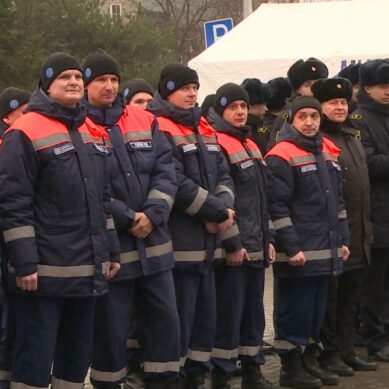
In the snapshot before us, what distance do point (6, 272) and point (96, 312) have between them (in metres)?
0.69

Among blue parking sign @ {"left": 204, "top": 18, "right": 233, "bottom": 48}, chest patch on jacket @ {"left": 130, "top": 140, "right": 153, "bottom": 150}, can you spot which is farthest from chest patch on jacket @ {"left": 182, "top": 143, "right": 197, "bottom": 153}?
blue parking sign @ {"left": 204, "top": 18, "right": 233, "bottom": 48}

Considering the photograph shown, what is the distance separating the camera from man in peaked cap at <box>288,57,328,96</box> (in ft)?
29.5

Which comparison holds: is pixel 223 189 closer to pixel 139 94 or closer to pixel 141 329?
pixel 141 329

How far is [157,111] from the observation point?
693 cm

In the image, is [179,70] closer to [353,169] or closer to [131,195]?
[131,195]

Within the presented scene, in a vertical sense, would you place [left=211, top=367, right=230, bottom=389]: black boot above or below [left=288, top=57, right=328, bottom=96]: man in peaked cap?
below

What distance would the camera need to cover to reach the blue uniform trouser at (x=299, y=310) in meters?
7.49

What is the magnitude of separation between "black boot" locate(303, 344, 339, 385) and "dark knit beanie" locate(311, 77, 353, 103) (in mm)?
1864

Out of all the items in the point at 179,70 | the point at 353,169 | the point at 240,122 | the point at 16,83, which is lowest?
the point at 16,83

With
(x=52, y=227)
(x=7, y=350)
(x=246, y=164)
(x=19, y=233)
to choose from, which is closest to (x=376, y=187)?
(x=246, y=164)

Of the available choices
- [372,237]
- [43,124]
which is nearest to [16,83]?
[372,237]

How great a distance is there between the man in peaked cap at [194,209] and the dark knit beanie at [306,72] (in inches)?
85.0

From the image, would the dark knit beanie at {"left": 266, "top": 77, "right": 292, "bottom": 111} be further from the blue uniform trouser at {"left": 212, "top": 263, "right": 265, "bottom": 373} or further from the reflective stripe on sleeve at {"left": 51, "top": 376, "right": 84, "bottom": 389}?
the reflective stripe on sleeve at {"left": 51, "top": 376, "right": 84, "bottom": 389}

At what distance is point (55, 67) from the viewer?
5.89 m
